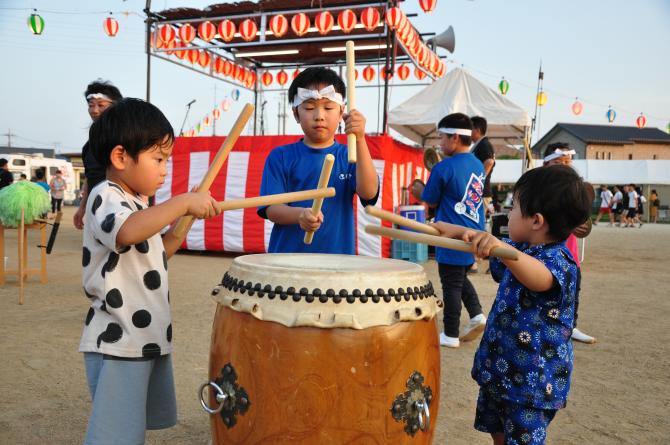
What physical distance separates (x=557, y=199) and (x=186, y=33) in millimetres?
8106

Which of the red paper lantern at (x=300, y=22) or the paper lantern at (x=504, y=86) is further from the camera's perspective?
the paper lantern at (x=504, y=86)

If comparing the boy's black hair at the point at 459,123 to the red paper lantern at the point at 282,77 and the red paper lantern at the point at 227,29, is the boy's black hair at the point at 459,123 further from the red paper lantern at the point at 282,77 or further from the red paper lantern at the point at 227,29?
the red paper lantern at the point at 282,77

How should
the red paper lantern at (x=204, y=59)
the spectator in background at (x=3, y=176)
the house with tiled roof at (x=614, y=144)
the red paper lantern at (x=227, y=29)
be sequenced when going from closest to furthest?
the spectator in background at (x=3, y=176)
the red paper lantern at (x=227, y=29)
the red paper lantern at (x=204, y=59)
the house with tiled roof at (x=614, y=144)

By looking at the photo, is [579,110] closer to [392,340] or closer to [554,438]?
[554,438]

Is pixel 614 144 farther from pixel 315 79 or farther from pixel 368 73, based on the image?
pixel 315 79

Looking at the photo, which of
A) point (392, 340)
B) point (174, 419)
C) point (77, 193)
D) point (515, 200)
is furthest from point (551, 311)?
point (77, 193)

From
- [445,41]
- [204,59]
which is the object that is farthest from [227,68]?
[445,41]

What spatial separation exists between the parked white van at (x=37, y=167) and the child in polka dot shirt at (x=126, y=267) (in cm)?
2271

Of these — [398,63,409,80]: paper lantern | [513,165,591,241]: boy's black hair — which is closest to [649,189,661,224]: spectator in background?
[398,63,409,80]: paper lantern

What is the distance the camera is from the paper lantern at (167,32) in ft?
27.4

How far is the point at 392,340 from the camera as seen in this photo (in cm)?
122

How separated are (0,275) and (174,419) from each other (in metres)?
4.28

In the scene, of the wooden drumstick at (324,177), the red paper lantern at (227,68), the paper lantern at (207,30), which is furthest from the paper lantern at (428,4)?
the wooden drumstick at (324,177)

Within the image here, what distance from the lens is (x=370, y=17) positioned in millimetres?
7090
